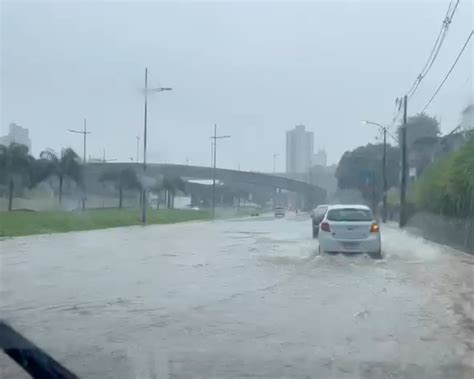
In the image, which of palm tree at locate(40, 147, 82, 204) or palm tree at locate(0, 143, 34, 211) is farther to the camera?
palm tree at locate(40, 147, 82, 204)

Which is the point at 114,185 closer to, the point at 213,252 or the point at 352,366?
the point at 213,252

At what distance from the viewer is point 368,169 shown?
9056cm

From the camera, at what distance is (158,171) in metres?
82.9

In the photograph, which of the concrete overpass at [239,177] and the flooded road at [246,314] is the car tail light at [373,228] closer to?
the flooded road at [246,314]

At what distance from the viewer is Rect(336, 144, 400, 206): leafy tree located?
89.1 meters

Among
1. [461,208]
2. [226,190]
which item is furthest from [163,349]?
[226,190]

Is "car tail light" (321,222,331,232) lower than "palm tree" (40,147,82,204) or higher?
lower

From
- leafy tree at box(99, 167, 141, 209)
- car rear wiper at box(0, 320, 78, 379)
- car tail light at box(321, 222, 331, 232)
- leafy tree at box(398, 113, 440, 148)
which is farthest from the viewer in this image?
leafy tree at box(398, 113, 440, 148)

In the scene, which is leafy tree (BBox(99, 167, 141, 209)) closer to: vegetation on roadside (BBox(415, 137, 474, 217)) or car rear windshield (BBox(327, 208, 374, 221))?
vegetation on roadside (BBox(415, 137, 474, 217))

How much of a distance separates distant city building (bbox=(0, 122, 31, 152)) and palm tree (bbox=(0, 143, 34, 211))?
13.0 inches

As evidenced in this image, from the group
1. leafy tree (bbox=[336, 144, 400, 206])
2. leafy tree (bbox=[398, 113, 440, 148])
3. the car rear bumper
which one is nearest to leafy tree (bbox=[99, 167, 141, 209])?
leafy tree (bbox=[336, 144, 400, 206])

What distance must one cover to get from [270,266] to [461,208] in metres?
11.6

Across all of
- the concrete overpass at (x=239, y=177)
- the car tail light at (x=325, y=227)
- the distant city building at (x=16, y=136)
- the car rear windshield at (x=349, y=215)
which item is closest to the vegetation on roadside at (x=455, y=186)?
the car rear windshield at (x=349, y=215)

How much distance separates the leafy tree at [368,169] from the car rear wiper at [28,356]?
8034cm
